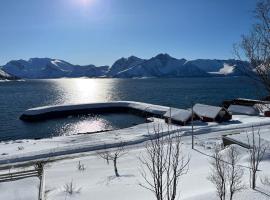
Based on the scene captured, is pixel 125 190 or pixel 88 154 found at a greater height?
pixel 125 190

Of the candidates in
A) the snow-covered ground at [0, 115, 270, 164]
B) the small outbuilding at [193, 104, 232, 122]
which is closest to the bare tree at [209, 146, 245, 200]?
the snow-covered ground at [0, 115, 270, 164]

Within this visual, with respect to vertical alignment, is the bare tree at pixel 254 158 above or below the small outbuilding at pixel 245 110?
above

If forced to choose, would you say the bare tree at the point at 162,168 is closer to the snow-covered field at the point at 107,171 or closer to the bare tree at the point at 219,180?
the snow-covered field at the point at 107,171

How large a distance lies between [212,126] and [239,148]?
1068 inches

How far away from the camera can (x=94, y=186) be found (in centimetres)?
2328

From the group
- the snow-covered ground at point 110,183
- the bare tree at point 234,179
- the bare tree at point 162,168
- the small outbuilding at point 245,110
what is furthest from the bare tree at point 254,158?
the small outbuilding at point 245,110

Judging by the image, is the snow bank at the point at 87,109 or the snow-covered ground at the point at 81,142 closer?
the snow-covered ground at the point at 81,142

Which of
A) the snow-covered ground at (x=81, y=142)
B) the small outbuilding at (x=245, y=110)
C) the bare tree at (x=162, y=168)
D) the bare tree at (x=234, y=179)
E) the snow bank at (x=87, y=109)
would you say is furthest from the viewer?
the snow bank at (x=87, y=109)

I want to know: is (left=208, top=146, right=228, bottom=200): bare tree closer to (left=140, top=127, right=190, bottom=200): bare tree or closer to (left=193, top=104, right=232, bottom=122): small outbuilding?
(left=140, top=127, right=190, bottom=200): bare tree

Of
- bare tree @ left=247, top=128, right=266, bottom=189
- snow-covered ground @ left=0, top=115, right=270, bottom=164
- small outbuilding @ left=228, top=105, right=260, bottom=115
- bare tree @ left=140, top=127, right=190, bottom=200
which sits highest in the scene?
bare tree @ left=140, top=127, right=190, bottom=200

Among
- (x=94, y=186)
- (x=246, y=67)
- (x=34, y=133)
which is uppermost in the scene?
(x=246, y=67)

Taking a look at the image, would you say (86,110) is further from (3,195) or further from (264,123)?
(3,195)

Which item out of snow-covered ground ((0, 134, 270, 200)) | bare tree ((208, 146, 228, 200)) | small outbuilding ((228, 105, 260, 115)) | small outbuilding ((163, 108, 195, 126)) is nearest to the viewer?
bare tree ((208, 146, 228, 200))

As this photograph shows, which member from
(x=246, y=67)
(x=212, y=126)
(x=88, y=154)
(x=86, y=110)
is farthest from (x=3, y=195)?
(x=86, y=110)
